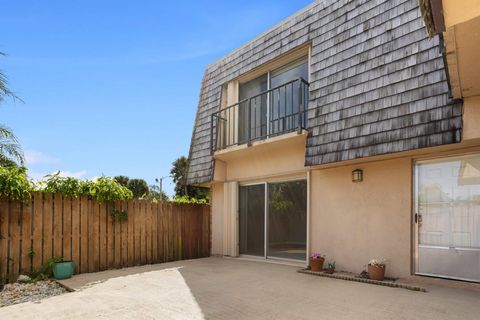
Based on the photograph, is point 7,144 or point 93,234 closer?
point 93,234

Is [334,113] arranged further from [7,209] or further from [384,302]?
[7,209]

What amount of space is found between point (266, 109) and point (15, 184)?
212 inches

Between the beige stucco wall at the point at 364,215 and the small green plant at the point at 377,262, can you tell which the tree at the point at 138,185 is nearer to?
the beige stucco wall at the point at 364,215

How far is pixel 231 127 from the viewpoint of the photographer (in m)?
8.80

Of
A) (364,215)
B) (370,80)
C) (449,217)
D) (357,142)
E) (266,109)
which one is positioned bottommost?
(364,215)

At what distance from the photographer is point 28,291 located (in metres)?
5.22

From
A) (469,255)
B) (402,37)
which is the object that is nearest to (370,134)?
(402,37)

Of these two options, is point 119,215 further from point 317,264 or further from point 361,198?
point 361,198

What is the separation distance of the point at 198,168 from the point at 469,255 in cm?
646

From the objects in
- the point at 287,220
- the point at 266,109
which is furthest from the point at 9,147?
the point at 287,220

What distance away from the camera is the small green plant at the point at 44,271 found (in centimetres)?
593

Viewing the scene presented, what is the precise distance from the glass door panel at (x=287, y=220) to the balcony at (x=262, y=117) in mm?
1317

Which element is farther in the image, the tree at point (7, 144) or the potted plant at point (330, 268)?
the tree at point (7, 144)

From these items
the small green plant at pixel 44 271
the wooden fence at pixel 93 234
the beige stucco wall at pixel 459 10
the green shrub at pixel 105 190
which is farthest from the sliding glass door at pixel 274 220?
the beige stucco wall at pixel 459 10
